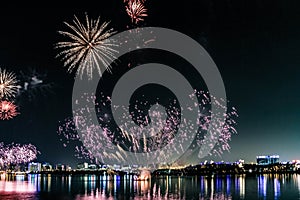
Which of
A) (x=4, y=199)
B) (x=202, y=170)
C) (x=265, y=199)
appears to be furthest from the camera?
(x=202, y=170)

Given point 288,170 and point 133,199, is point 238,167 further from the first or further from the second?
point 133,199

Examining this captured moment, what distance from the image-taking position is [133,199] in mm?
30688

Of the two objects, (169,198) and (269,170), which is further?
(269,170)

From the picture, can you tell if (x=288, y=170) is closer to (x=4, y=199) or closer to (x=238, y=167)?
(x=238, y=167)

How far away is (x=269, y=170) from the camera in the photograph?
198m

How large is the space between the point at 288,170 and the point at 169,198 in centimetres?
17951

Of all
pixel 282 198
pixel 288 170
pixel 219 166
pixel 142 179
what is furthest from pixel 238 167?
pixel 282 198

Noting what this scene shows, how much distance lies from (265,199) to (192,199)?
19.6 feet

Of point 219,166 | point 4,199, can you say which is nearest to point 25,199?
point 4,199

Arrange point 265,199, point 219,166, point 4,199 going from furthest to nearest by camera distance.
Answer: point 219,166 → point 265,199 → point 4,199

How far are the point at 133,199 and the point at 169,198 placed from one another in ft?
9.28

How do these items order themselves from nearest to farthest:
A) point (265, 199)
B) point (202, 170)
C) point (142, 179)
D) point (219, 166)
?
point (265, 199), point (142, 179), point (202, 170), point (219, 166)

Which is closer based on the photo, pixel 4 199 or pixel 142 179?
pixel 4 199

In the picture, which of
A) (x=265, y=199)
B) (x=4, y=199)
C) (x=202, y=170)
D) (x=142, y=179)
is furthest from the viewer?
(x=202, y=170)
